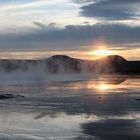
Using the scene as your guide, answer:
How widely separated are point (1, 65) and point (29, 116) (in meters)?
83.1

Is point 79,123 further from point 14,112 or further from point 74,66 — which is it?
point 74,66

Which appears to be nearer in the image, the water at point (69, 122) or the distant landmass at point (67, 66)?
the water at point (69, 122)

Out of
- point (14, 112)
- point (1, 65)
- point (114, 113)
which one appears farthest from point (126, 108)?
point (1, 65)

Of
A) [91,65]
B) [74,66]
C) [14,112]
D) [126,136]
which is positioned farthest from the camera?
[91,65]

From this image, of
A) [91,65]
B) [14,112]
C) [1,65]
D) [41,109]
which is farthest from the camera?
[91,65]

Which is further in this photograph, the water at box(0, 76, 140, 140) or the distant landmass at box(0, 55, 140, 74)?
the distant landmass at box(0, 55, 140, 74)

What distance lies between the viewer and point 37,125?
20.0 m

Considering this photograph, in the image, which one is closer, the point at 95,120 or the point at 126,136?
the point at 126,136

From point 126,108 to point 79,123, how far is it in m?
7.53

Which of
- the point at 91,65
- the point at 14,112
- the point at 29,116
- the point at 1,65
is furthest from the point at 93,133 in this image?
the point at 91,65

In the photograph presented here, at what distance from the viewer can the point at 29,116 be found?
23.2 m

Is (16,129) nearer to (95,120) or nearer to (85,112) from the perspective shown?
(95,120)

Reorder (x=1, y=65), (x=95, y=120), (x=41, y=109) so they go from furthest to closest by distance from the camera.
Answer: (x=1, y=65) → (x=41, y=109) → (x=95, y=120)

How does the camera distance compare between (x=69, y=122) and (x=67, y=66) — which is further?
(x=67, y=66)
